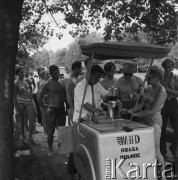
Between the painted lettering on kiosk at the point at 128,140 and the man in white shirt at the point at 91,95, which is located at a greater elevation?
the man in white shirt at the point at 91,95

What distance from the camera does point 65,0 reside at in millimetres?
7863

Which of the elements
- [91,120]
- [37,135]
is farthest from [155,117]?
[37,135]

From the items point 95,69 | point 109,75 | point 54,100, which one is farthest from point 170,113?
point 54,100

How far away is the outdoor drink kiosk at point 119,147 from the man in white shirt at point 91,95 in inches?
19.0

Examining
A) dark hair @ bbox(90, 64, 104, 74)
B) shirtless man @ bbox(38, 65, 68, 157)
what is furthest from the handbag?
shirtless man @ bbox(38, 65, 68, 157)

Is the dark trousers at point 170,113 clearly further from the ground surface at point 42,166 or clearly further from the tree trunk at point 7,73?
the tree trunk at point 7,73

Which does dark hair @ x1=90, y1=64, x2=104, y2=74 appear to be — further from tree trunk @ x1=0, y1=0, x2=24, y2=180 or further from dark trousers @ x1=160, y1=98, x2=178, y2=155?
dark trousers @ x1=160, y1=98, x2=178, y2=155

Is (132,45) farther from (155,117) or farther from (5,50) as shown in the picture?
(5,50)

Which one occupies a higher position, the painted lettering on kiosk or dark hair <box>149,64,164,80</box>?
dark hair <box>149,64,164,80</box>

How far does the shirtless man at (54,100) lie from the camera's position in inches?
230

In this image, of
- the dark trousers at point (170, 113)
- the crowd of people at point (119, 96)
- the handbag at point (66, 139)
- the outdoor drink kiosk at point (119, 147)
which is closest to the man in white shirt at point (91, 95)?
the crowd of people at point (119, 96)

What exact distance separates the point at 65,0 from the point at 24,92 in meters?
2.73

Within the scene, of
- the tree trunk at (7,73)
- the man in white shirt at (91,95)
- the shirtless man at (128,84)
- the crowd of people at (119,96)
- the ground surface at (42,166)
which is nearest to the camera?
the tree trunk at (7,73)

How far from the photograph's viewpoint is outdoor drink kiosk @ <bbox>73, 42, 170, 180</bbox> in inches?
116
